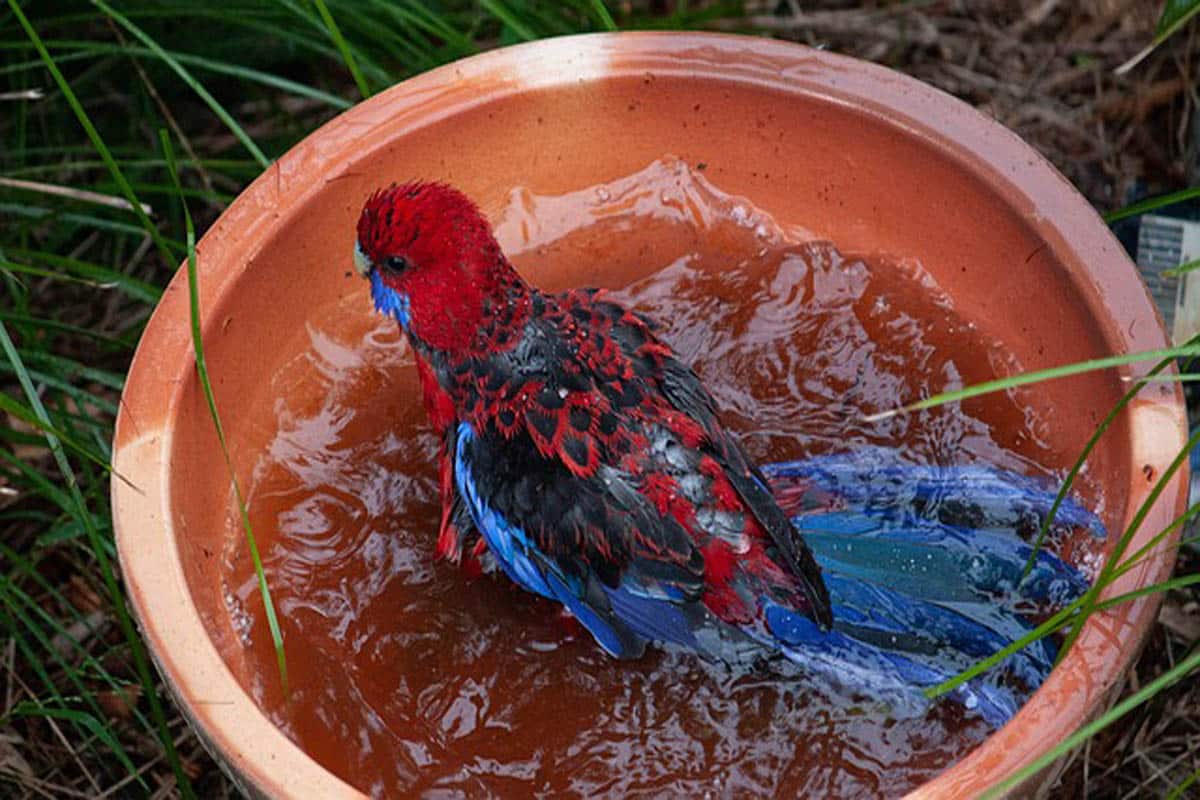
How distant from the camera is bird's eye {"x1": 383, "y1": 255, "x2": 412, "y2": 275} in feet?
6.49

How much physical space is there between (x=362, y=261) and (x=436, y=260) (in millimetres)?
141

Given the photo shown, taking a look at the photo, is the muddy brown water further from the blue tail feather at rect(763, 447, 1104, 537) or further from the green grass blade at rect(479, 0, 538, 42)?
the green grass blade at rect(479, 0, 538, 42)

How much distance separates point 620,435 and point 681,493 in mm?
120

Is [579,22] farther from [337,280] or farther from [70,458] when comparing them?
[70,458]

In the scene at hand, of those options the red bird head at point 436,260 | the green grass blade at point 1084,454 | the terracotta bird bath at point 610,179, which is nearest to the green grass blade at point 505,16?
the terracotta bird bath at point 610,179

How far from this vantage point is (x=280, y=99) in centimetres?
343

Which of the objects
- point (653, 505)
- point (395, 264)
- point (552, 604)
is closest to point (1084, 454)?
point (653, 505)

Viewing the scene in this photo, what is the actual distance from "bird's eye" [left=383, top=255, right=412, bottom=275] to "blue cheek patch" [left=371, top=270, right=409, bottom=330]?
31 mm

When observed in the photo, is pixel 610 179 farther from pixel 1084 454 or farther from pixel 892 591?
pixel 1084 454

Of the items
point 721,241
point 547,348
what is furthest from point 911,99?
point 547,348

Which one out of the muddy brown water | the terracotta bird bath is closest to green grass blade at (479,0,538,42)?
the terracotta bird bath

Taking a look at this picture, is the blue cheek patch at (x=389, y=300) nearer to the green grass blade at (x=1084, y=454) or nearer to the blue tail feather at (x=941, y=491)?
the blue tail feather at (x=941, y=491)

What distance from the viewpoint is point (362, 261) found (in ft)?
6.64

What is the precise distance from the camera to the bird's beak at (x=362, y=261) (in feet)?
6.63
